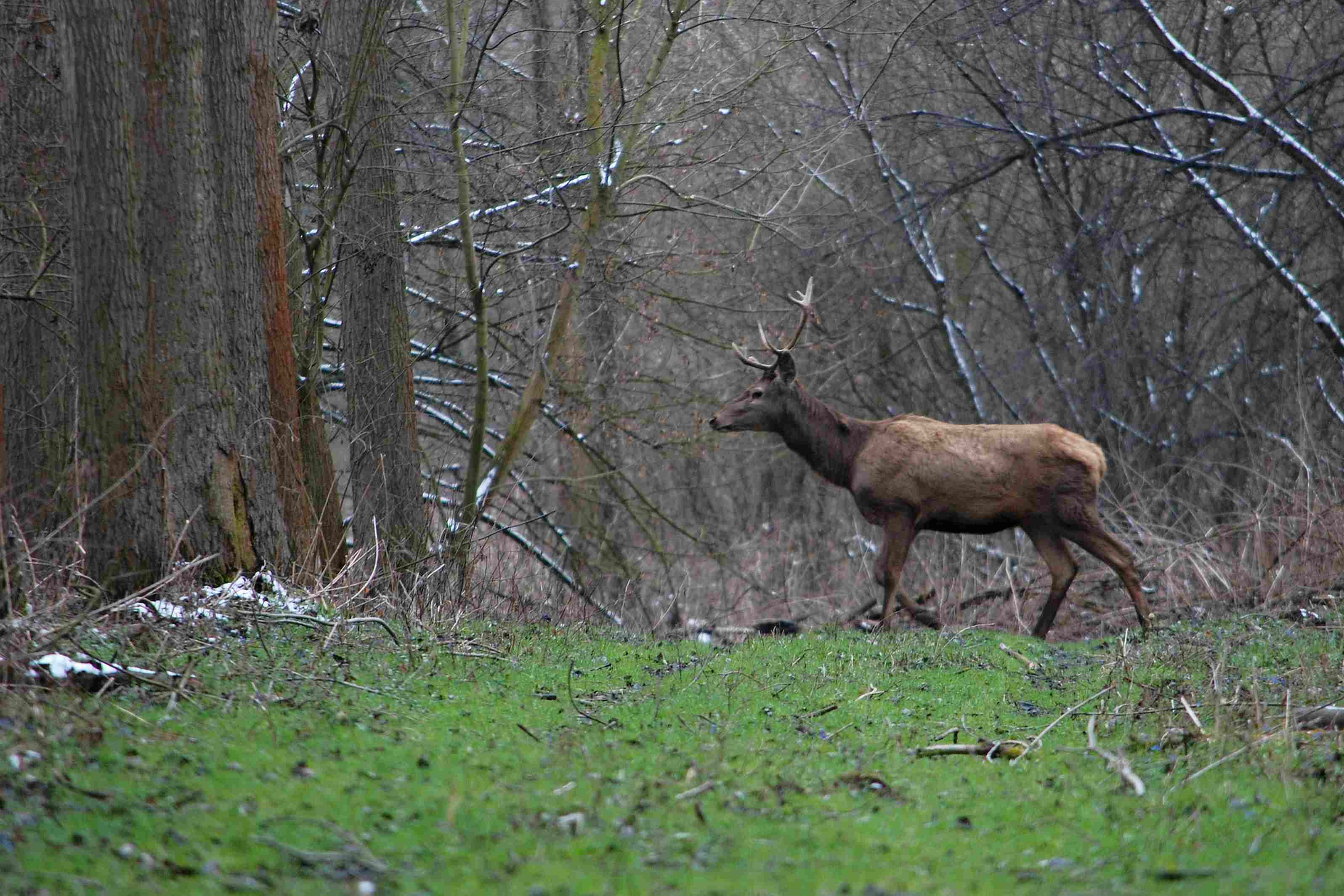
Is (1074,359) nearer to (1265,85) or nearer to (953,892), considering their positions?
(1265,85)

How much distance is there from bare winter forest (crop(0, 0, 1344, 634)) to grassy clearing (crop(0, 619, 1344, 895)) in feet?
4.47

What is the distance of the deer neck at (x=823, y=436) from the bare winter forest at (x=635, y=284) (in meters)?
1.50

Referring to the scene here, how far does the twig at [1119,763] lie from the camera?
5184mm

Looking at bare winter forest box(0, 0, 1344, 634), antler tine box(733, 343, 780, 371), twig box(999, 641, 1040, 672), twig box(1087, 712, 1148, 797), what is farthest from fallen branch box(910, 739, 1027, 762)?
antler tine box(733, 343, 780, 371)

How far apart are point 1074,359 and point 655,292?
936 centimetres

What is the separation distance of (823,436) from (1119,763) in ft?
30.1

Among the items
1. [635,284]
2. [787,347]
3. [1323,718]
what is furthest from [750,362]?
[1323,718]

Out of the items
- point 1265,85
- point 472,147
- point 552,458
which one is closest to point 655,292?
point 472,147

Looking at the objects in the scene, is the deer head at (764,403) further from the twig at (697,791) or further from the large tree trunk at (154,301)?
the twig at (697,791)

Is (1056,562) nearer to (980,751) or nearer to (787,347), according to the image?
(787,347)

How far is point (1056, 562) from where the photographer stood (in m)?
13.4

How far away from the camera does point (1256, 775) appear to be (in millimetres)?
5387

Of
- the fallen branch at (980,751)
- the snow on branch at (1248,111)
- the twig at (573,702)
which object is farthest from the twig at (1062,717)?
the snow on branch at (1248,111)

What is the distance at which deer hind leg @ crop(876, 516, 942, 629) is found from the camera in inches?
513
